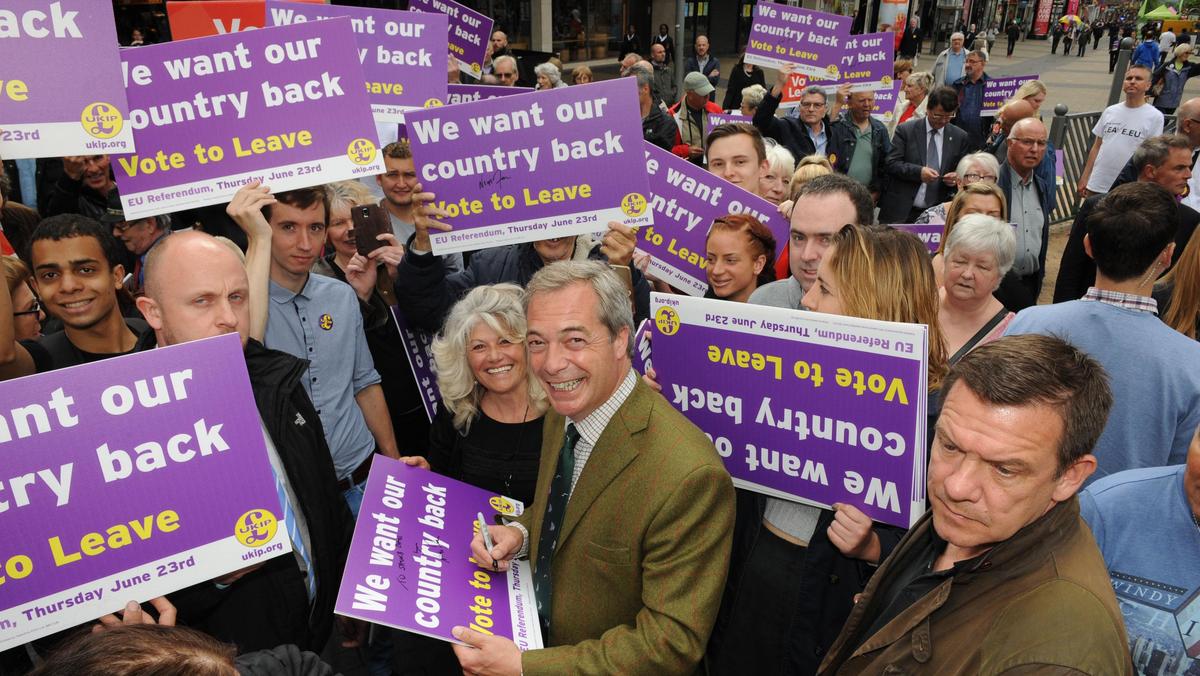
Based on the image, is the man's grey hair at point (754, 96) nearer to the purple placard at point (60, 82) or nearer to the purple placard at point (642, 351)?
the purple placard at point (642, 351)

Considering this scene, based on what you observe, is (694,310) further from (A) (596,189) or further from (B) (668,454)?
(A) (596,189)

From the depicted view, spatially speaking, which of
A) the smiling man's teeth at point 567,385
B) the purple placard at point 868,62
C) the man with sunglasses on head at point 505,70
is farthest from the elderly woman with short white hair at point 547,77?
the smiling man's teeth at point 567,385

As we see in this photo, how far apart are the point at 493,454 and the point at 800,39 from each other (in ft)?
20.8

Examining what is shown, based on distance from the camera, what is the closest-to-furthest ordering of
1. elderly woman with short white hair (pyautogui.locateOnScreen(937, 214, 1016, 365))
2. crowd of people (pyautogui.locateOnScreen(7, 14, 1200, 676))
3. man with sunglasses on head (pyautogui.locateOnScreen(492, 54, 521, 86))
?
crowd of people (pyautogui.locateOnScreen(7, 14, 1200, 676)), elderly woman with short white hair (pyautogui.locateOnScreen(937, 214, 1016, 365)), man with sunglasses on head (pyautogui.locateOnScreen(492, 54, 521, 86))

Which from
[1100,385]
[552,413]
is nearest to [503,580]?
[552,413]

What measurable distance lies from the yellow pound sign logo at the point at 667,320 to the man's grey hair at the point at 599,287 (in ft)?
1.07

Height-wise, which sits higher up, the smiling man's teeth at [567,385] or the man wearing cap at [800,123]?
the man wearing cap at [800,123]

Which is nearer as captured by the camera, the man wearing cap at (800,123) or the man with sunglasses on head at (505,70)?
the man wearing cap at (800,123)

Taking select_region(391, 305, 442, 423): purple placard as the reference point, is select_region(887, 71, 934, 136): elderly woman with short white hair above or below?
above

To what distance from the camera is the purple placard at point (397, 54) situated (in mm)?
4914

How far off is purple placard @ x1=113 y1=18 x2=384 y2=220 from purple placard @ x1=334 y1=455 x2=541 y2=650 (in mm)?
1586

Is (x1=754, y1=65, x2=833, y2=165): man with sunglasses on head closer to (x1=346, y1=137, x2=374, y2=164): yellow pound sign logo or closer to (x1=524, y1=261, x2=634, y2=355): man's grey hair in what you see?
(x1=346, y1=137, x2=374, y2=164): yellow pound sign logo

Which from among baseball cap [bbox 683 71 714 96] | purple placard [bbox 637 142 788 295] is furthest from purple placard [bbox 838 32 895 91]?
purple placard [bbox 637 142 788 295]

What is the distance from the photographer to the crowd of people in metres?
1.64
